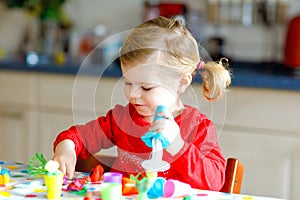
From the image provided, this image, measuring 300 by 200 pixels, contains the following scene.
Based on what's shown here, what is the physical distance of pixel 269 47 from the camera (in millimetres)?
2715

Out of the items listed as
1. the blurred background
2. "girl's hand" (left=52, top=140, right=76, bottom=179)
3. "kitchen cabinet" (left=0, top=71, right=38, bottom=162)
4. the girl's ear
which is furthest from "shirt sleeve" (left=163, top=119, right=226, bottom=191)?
"kitchen cabinet" (left=0, top=71, right=38, bottom=162)

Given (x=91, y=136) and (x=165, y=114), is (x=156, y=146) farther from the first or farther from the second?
(x=91, y=136)

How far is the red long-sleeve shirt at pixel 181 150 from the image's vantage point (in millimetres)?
1245

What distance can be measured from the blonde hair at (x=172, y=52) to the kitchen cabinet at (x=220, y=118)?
39 mm

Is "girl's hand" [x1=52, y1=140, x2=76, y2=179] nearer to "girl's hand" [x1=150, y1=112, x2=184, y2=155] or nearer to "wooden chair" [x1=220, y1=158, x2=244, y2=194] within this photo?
"girl's hand" [x1=150, y1=112, x2=184, y2=155]

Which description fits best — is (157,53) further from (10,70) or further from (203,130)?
(10,70)

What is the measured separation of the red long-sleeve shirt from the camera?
1245 mm

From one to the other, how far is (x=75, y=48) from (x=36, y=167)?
1.76m

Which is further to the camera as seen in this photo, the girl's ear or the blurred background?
the blurred background

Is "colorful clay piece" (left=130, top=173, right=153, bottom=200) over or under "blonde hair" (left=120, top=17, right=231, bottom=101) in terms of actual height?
under

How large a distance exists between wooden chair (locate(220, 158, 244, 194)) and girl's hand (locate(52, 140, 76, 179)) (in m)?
0.34

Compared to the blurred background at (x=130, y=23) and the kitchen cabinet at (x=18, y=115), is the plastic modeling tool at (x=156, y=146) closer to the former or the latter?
the blurred background at (x=130, y=23)

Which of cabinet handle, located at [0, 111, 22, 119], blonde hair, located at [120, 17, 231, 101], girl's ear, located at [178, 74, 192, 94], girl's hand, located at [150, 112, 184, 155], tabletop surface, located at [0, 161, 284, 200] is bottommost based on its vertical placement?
tabletop surface, located at [0, 161, 284, 200]

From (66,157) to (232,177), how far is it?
0.37 meters
